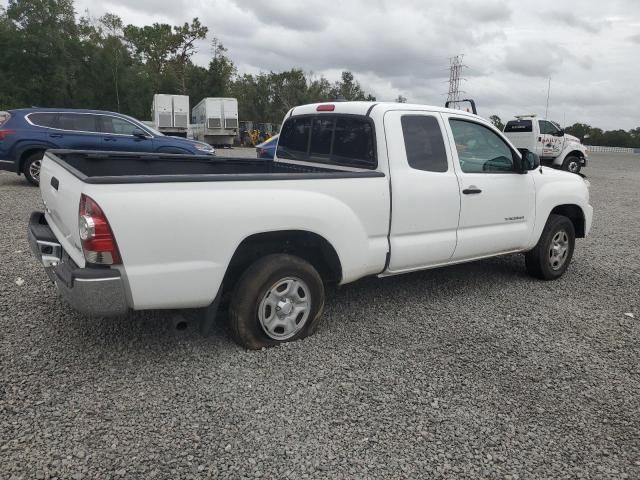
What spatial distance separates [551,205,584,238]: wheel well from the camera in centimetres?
546

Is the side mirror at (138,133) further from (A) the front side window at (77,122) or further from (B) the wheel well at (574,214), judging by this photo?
(B) the wheel well at (574,214)

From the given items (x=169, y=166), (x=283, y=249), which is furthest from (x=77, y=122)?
(x=283, y=249)

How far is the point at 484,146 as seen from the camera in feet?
15.4

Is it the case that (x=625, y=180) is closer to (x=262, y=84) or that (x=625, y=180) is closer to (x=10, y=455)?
(x=10, y=455)

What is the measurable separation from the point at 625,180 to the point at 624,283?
615 inches

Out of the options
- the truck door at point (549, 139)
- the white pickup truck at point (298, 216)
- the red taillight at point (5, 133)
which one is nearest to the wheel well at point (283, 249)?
the white pickup truck at point (298, 216)

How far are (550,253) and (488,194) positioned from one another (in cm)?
139

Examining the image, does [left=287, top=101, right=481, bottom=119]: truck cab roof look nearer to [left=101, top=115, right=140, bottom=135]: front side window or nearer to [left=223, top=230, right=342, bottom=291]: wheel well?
[left=223, top=230, right=342, bottom=291]: wheel well

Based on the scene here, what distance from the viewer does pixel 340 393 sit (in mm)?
3082

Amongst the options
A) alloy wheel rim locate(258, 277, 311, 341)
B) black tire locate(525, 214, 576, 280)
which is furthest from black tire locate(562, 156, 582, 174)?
alloy wheel rim locate(258, 277, 311, 341)

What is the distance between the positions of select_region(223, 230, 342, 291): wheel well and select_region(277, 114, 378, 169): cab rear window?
83 cm

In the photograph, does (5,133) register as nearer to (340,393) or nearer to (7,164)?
(7,164)

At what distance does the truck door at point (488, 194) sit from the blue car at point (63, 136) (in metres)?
8.05

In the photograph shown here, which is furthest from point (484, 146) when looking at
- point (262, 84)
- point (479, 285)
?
point (262, 84)
